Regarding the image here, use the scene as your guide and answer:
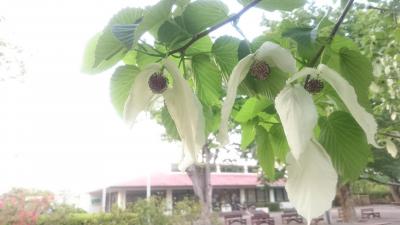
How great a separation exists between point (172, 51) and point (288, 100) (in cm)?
17

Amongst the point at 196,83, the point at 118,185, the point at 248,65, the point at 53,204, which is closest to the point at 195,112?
the point at 248,65

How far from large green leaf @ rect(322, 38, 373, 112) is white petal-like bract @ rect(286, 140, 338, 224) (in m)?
0.16

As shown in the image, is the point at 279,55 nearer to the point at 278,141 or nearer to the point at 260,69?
the point at 260,69

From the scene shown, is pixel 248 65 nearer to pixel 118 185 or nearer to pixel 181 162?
pixel 181 162

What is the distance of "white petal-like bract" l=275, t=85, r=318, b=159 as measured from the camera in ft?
1.01

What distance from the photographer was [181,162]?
0.41 metres

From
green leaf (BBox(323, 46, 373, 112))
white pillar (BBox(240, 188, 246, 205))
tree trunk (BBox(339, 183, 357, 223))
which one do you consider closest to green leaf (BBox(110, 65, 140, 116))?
green leaf (BBox(323, 46, 373, 112))

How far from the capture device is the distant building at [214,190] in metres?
23.3

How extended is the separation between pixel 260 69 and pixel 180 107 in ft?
0.31

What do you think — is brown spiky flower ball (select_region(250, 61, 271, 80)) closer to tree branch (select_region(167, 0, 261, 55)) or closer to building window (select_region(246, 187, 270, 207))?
tree branch (select_region(167, 0, 261, 55))

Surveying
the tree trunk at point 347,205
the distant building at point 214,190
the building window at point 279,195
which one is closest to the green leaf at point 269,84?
the tree trunk at point 347,205

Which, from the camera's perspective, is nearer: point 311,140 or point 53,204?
point 311,140

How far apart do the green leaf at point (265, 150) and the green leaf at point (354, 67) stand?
154 millimetres

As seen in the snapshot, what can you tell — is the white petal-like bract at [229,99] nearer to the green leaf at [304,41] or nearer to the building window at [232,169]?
the green leaf at [304,41]
